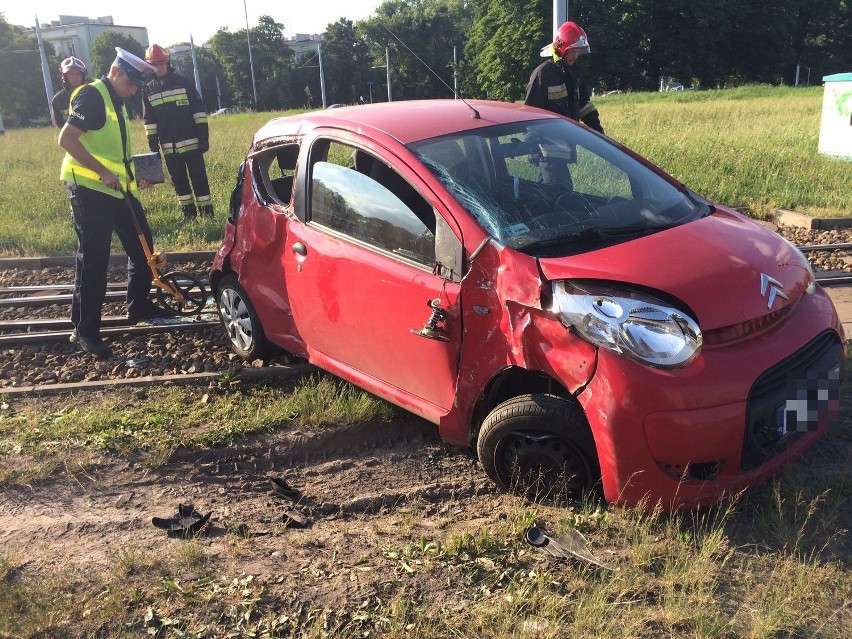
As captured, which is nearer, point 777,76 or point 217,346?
point 217,346

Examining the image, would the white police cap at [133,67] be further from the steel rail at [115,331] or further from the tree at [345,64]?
the tree at [345,64]

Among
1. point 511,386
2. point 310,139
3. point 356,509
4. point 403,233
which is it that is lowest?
point 356,509

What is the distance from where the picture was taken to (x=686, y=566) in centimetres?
282

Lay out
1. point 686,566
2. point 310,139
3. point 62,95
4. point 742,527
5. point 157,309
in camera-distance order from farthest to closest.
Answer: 1. point 62,95
2. point 157,309
3. point 310,139
4. point 742,527
5. point 686,566

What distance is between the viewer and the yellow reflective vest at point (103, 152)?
548cm

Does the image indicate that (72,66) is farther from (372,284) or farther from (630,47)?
(630,47)

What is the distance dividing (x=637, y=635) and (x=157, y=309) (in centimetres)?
508

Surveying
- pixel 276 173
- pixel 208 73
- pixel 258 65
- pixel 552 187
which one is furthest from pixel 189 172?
pixel 208 73

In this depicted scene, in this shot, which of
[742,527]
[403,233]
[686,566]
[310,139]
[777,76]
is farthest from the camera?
[777,76]

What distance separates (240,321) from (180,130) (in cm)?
568

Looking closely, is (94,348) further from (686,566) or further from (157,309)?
(686,566)

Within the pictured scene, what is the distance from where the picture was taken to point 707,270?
311 centimetres

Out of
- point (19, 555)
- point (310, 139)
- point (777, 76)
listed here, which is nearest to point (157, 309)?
point (310, 139)

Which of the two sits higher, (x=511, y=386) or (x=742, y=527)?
(x=511, y=386)
